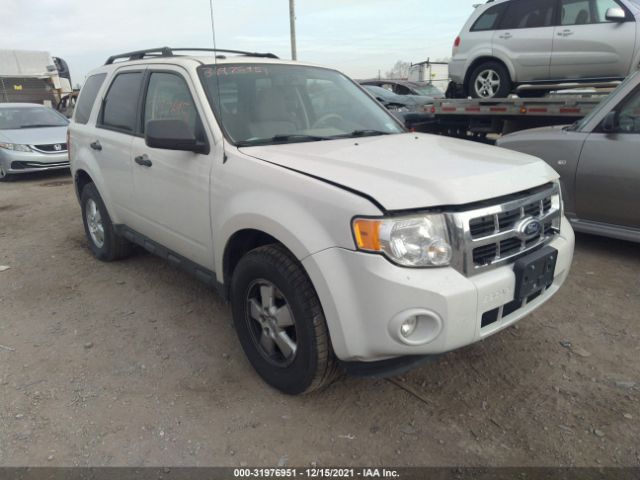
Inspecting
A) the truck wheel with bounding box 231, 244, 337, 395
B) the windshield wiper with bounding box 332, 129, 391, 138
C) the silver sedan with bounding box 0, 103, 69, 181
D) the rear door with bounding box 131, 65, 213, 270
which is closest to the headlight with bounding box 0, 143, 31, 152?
the silver sedan with bounding box 0, 103, 69, 181

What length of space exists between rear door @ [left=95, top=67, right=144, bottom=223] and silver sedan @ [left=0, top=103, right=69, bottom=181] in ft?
20.7

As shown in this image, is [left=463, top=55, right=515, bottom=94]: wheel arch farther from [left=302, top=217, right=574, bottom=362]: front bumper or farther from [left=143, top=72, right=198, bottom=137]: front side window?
[left=302, top=217, right=574, bottom=362]: front bumper

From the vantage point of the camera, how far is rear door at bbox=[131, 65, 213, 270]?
3.07m

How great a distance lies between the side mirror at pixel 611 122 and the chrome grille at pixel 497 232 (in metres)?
2.26

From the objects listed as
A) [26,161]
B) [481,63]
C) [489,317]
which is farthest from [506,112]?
[26,161]

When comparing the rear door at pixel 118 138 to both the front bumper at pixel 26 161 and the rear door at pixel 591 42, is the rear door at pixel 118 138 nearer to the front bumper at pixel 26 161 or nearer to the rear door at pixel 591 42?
the rear door at pixel 591 42

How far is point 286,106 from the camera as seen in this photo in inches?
131

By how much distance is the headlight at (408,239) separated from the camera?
2098 millimetres

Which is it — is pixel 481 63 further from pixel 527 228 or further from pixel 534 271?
pixel 534 271

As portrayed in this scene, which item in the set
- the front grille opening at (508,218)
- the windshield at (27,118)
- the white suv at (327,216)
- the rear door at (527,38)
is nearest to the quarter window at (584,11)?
the rear door at (527,38)

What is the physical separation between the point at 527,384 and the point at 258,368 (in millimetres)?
1532

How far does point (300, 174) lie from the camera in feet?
7.98

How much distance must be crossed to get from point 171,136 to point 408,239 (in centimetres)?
158

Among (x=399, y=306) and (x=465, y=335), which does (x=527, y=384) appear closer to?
(x=465, y=335)
